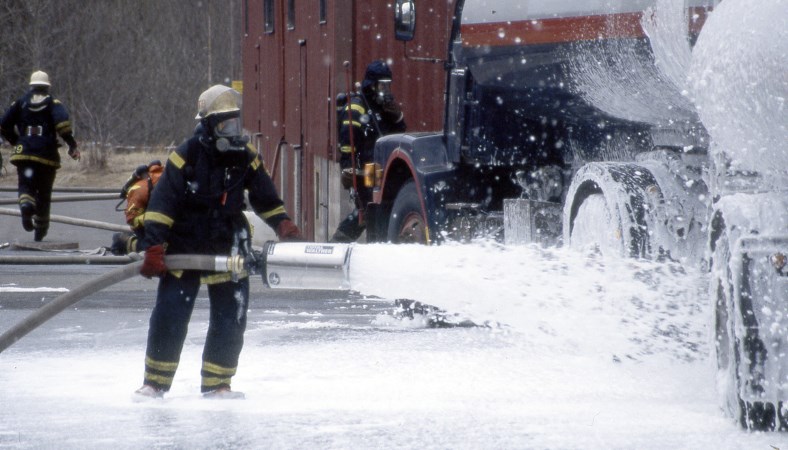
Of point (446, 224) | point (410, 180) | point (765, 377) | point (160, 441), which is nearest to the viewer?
point (765, 377)

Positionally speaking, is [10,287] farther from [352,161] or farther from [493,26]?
[493,26]

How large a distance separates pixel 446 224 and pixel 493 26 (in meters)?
1.44

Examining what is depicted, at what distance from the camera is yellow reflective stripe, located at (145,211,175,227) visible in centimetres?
650

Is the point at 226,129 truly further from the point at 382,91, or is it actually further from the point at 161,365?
the point at 382,91

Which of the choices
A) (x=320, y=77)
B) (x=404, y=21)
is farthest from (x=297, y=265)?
(x=320, y=77)

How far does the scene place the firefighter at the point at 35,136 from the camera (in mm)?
15305

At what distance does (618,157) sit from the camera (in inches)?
299

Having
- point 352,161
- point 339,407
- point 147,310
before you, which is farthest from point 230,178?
point 352,161

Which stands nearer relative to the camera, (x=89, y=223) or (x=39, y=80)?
(x=39, y=80)

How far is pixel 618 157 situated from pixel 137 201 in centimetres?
276

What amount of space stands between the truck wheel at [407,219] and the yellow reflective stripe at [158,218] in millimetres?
2736

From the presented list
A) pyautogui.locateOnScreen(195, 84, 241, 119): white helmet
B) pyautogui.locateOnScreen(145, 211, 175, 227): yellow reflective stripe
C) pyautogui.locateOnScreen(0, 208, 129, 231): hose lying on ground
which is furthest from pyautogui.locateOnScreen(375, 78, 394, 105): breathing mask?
pyautogui.locateOnScreen(145, 211, 175, 227): yellow reflective stripe

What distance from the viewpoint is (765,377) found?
5258 mm

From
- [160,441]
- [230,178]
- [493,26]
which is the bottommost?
[160,441]
